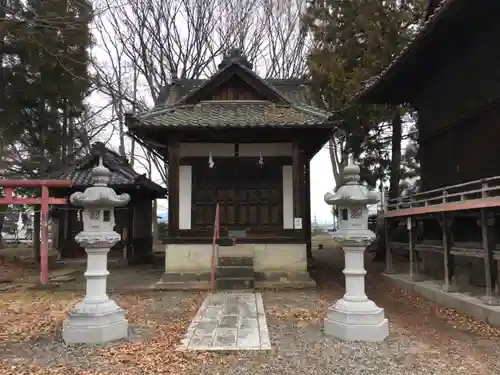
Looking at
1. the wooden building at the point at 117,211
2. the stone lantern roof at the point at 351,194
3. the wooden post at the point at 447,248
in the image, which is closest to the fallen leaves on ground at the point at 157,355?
the stone lantern roof at the point at 351,194

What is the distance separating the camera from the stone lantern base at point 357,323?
21.7 ft

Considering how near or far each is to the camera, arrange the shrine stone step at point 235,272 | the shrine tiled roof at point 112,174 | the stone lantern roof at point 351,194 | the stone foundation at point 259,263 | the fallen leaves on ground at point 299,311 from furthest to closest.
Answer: the shrine tiled roof at point 112,174 < the stone foundation at point 259,263 < the shrine stone step at point 235,272 < the fallen leaves on ground at point 299,311 < the stone lantern roof at point 351,194

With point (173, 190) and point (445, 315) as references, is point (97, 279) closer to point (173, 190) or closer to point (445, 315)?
point (173, 190)

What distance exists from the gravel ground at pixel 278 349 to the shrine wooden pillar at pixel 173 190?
3.13 metres

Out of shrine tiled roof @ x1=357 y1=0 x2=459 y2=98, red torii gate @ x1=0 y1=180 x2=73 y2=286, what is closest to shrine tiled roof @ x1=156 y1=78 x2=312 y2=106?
shrine tiled roof @ x1=357 y1=0 x2=459 y2=98

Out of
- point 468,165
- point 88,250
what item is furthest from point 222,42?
point 88,250

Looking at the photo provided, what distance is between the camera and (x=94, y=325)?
6656 mm

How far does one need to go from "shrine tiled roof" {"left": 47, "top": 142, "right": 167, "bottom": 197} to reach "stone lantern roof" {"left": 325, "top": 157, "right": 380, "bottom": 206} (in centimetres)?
1053

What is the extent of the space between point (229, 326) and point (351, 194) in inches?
119

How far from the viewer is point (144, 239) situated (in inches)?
739

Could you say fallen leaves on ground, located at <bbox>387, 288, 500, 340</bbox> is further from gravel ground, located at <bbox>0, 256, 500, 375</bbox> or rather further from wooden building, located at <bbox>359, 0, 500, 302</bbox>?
wooden building, located at <bbox>359, 0, 500, 302</bbox>

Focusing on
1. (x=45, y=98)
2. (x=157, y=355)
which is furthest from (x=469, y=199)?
(x=45, y=98)

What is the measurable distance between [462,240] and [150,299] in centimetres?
761

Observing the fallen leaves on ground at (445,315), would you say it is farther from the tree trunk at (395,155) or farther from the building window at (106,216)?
the tree trunk at (395,155)
